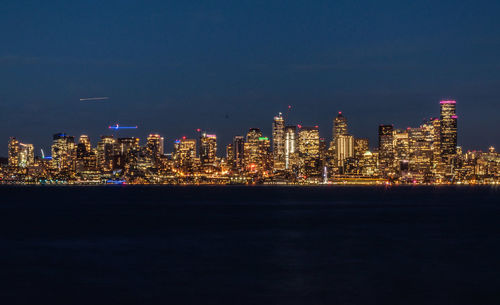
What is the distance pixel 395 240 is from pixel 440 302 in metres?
29.8

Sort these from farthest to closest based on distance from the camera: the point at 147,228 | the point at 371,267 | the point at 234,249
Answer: the point at 147,228, the point at 234,249, the point at 371,267

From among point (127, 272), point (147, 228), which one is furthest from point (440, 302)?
point (147, 228)

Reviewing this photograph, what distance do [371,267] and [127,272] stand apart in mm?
15624

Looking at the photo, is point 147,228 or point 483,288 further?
point 147,228

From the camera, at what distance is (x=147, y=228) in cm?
7488

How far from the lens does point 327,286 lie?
3578 centimetres

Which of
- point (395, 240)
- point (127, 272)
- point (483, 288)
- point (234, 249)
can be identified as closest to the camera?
point (483, 288)

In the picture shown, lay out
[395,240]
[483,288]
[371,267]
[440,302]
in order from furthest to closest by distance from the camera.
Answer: [395,240] → [371,267] → [483,288] → [440,302]

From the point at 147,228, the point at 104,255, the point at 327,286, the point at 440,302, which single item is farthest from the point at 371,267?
the point at 147,228

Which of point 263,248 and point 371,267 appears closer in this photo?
point 371,267

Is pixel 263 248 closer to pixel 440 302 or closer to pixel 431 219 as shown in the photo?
pixel 440 302

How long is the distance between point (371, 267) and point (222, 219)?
49074 mm

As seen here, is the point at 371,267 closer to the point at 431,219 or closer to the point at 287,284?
the point at 287,284

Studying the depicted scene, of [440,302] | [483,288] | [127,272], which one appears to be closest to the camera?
[440,302]
